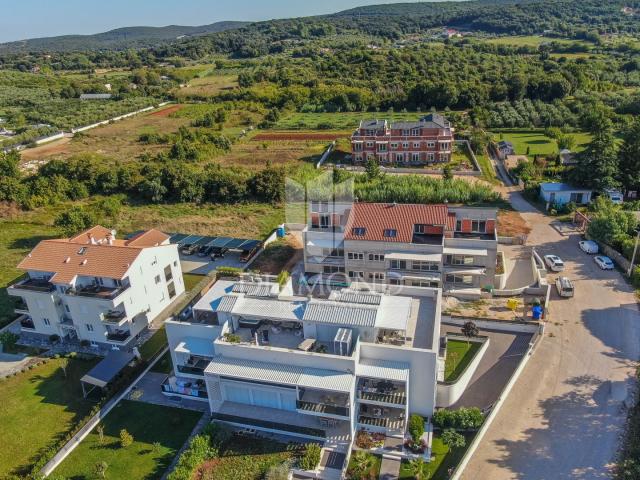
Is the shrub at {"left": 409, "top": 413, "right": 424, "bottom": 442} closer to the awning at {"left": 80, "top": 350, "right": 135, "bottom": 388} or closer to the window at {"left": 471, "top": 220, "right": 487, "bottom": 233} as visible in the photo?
the awning at {"left": 80, "top": 350, "right": 135, "bottom": 388}

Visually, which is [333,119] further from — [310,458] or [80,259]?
[310,458]

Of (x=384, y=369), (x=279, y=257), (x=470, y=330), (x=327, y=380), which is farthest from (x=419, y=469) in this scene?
(x=279, y=257)

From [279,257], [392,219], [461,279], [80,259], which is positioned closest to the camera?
[80,259]

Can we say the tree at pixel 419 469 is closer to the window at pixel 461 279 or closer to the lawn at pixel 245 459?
the lawn at pixel 245 459

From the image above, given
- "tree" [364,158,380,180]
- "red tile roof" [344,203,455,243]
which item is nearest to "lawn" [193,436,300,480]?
"red tile roof" [344,203,455,243]

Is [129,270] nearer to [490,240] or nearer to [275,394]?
[275,394]

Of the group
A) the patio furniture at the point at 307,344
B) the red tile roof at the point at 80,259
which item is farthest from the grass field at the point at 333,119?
the patio furniture at the point at 307,344
